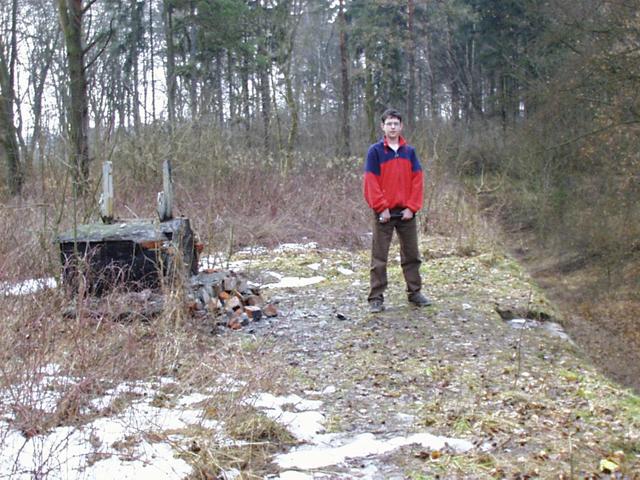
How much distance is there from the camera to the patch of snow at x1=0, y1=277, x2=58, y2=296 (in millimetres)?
6553

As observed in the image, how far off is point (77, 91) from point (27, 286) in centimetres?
330

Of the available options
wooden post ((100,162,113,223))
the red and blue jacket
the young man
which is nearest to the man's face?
the young man

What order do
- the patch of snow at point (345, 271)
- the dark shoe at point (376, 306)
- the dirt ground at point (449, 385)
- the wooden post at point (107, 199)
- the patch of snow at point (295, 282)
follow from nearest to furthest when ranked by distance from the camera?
the dirt ground at point (449, 385)
the dark shoe at point (376, 306)
the wooden post at point (107, 199)
the patch of snow at point (295, 282)
the patch of snow at point (345, 271)

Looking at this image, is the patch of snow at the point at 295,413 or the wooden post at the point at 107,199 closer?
the patch of snow at the point at 295,413

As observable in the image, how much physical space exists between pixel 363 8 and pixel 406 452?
27349mm

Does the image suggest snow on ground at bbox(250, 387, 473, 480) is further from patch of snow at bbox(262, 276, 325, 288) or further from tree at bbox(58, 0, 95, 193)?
patch of snow at bbox(262, 276, 325, 288)

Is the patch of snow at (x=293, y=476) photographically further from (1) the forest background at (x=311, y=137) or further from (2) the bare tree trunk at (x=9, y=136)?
(2) the bare tree trunk at (x=9, y=136)

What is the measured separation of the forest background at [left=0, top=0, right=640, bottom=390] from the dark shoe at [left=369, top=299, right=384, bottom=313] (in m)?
2.59

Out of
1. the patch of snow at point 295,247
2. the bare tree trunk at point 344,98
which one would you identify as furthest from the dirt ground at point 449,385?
the bare tree trunk at point 344,98

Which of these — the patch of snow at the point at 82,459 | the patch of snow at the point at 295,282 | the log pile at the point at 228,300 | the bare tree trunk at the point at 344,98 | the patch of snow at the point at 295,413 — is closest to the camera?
the patch of snow at the point at 82,459

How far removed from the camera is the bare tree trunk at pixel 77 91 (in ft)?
29.9

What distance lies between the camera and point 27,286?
7.21 meters

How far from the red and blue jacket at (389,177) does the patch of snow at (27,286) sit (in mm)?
3364

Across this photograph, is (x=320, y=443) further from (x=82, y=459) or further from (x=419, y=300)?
(x=419, y=300)
